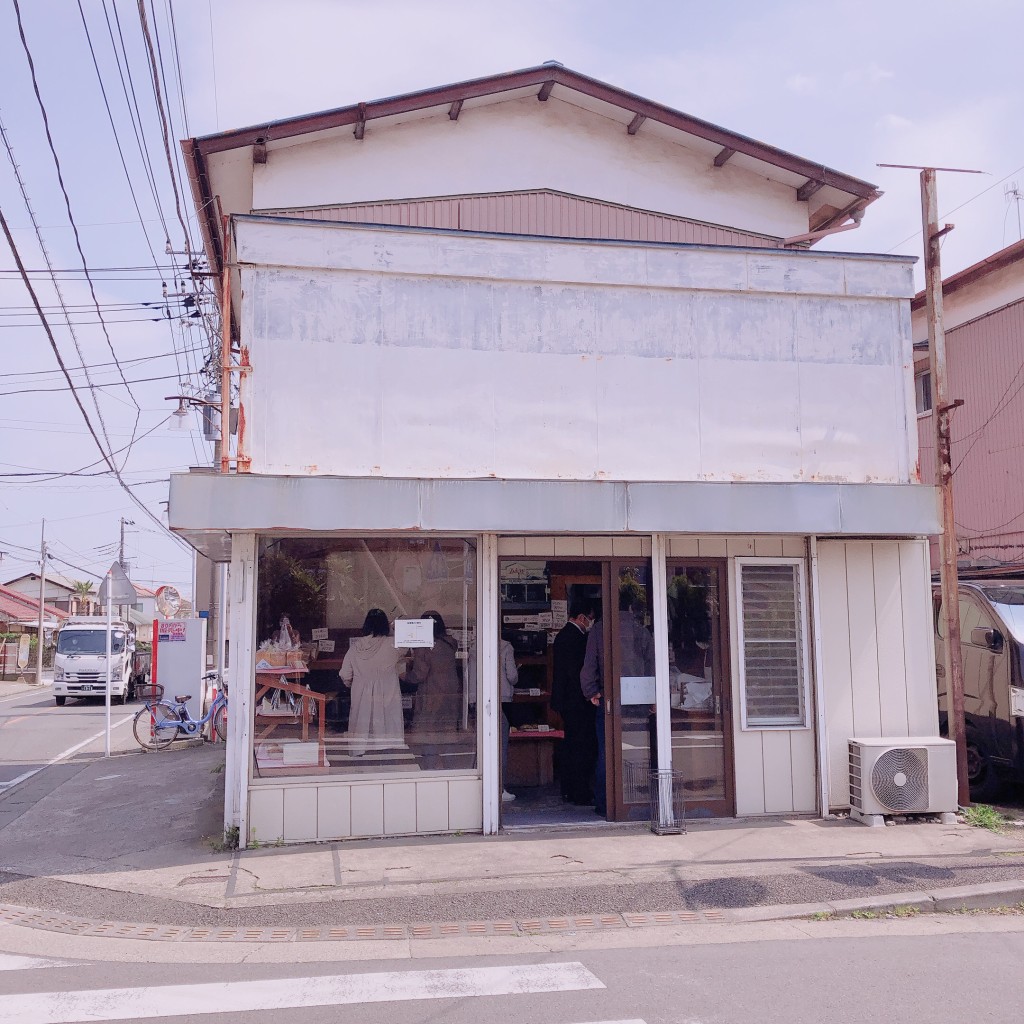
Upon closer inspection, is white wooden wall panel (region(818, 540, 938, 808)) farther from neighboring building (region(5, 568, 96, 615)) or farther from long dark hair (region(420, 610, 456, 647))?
neighboring building (region(5, 568, 96, 615))

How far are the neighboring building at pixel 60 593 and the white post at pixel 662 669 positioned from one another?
68.5 m

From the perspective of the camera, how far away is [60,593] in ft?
245

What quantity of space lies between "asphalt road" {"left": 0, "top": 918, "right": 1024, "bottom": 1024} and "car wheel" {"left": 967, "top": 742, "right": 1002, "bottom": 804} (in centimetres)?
462

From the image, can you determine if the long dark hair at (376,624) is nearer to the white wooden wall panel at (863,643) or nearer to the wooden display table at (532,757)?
the wooden display table at (532,757)

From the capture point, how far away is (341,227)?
29.1ft

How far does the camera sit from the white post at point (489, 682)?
28.7 feet

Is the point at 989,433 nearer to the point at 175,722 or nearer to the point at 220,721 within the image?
the point at 220,721

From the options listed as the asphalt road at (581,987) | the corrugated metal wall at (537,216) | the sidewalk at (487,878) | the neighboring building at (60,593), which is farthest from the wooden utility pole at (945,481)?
the neighboring building at (60,593)

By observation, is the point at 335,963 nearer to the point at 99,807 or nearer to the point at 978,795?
the point at 99,807

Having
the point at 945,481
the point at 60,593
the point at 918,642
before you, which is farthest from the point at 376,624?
the point at 60,593

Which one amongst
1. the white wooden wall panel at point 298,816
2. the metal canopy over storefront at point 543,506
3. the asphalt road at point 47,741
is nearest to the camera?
the metal canopy over storefront at point 543,506

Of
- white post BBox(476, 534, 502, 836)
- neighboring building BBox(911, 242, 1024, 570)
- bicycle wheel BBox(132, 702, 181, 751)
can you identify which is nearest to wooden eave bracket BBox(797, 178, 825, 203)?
neighboring building BBox(911, 242, 1024, 570)

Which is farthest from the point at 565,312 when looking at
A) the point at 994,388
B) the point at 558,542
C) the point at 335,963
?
the point at 994,388

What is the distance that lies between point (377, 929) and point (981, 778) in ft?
23.6
